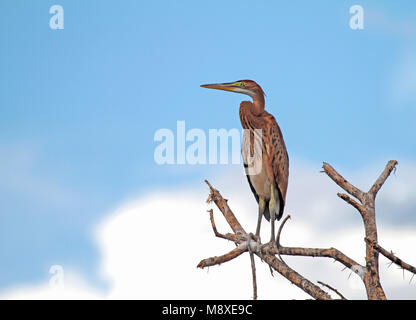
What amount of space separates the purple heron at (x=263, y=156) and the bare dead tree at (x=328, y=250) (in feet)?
1.10

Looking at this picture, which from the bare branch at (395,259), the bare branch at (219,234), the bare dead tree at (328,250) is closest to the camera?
the bare branch at (395,259)

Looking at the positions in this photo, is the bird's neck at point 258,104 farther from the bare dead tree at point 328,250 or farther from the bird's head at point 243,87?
the bare dead tree at point 328,250

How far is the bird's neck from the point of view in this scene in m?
8.00

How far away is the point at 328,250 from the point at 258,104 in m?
2.58

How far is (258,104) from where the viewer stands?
8.05 meters

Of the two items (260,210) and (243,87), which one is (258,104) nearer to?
(243,87)

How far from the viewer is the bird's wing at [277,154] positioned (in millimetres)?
7758

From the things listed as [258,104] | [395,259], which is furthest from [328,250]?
[258,104]

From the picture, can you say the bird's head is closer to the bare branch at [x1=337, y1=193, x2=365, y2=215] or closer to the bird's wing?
the bird's wing

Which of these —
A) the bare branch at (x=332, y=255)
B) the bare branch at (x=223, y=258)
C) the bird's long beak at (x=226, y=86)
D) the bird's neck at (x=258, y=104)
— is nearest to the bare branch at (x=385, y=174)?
the bare branch at (x=332, y=255)

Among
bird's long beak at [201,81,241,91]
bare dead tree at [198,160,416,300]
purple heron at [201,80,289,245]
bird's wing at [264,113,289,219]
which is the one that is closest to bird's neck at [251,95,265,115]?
purple heron at [201,80,289,245]
